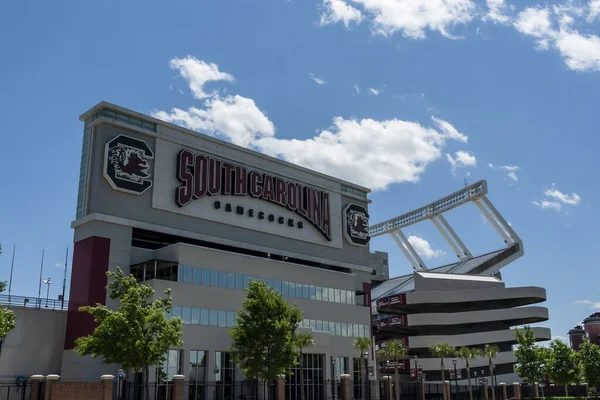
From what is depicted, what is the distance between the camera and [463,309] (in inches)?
4158

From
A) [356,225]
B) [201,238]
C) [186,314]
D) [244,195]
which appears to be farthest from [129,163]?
[356,225]

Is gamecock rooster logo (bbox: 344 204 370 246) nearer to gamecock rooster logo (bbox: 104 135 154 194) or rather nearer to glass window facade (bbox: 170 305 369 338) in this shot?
glass window facade (bbox: 170 305 369 338)

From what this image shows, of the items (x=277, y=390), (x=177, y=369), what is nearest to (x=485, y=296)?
(x=277, y=390)

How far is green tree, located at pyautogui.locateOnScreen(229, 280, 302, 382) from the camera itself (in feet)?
166

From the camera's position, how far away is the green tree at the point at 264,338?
50.6 metres

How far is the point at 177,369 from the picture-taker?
180 ft

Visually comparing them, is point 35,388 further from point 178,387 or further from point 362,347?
point 362,347

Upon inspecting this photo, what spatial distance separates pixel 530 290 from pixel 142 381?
73.1 meters

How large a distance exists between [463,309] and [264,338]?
63383mm

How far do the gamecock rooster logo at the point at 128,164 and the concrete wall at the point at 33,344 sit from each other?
43.5ft

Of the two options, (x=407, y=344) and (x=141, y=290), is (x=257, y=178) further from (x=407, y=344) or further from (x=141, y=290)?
(x=407, y=344)

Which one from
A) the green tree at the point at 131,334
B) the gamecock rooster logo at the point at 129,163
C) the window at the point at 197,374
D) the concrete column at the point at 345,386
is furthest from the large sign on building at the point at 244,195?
the green tree at the point at 131,334

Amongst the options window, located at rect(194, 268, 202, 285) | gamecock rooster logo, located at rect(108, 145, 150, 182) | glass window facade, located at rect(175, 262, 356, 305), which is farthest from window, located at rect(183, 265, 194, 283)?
gamecock rooster logo, located at rect(108, 145, 150, 182)

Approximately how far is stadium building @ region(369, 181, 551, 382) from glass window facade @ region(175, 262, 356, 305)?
32.9 meters
